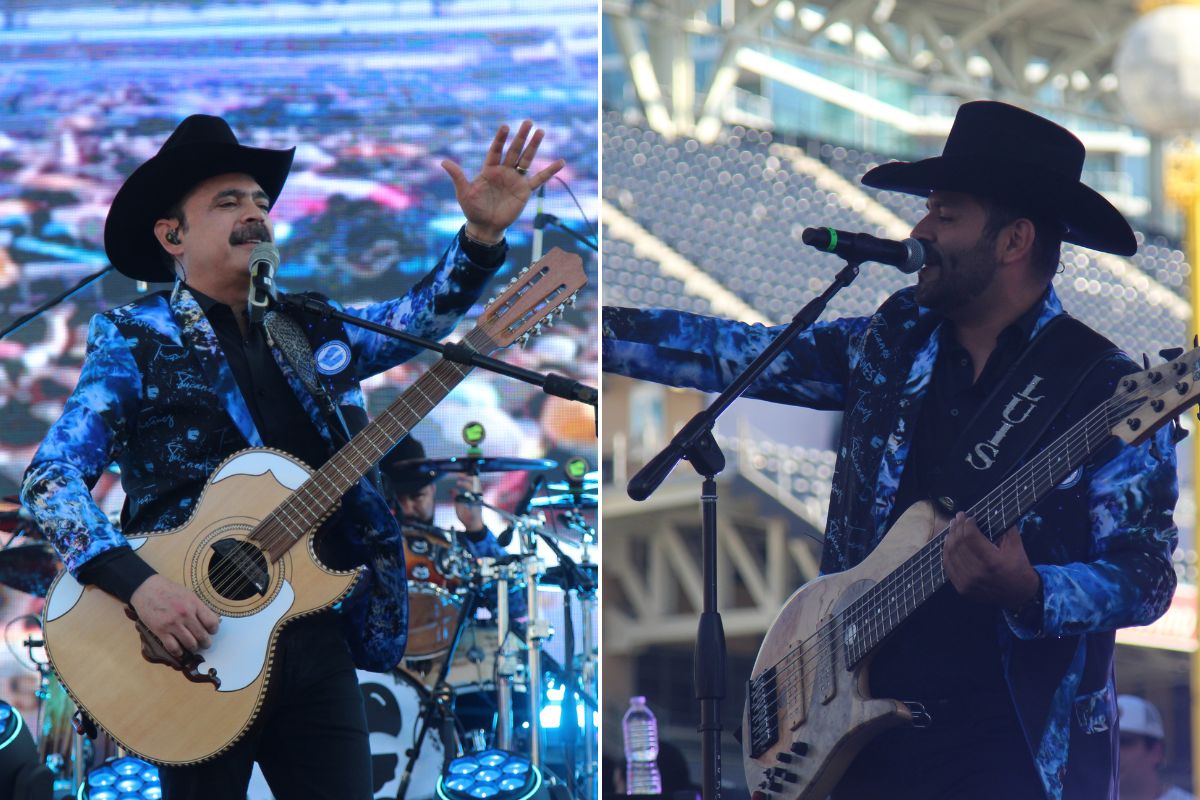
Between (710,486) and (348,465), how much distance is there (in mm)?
791

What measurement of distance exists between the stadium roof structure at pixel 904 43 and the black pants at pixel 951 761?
1634mm

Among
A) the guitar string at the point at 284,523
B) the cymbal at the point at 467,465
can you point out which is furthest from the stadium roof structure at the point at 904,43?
the guitar string at the point at 284,523

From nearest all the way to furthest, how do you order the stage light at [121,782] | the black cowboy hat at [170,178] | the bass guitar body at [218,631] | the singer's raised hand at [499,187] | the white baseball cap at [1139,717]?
the bass guitar body at [218,631] → the singer's raised hand at [499,187] → the black cowboy hat at [170,178] → the white baseball cap at [1139,717] → the stage light at [121,782]

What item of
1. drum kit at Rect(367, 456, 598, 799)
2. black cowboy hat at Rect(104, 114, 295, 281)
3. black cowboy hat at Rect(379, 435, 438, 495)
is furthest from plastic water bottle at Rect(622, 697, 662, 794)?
black cowboy hat at Rect(104, 114, 295, 281)

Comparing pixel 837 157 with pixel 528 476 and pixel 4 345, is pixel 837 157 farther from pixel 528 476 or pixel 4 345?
pixel 4 345

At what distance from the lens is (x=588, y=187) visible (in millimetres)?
4152

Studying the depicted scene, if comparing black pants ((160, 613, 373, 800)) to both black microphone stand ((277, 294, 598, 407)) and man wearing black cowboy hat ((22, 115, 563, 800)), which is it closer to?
man wearing black cowboy hat ((22, 115, 563, 800))

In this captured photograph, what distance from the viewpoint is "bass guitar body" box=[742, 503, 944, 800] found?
3.36 m

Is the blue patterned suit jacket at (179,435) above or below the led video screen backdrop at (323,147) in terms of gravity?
below

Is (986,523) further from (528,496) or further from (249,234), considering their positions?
(249,234)

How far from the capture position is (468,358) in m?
2.94

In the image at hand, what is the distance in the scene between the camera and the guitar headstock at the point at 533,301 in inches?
→ 131

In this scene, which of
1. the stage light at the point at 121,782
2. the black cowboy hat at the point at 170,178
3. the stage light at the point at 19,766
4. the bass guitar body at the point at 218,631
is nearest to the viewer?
the bass guitar body at the point at 218,631

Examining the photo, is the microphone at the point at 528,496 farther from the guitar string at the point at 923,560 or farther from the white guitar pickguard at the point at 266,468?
the white guitar pickguard at the point at 266,468
